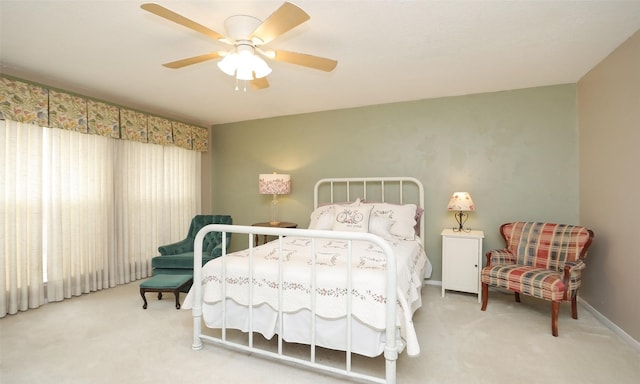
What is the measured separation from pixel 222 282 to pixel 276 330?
500 millimetres

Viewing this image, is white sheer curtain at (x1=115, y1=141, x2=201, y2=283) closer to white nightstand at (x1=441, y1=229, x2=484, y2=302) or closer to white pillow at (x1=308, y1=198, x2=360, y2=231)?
white pillow at (x1=308, y1=198, x2=360, y2=231)

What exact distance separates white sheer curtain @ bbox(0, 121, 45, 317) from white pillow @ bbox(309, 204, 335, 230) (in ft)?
9.06

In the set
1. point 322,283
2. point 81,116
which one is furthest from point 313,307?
point 81,116

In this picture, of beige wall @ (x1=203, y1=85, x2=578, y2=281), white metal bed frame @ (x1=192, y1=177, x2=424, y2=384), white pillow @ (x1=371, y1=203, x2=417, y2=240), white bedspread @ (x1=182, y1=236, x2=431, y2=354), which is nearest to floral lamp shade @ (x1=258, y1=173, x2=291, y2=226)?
beige wall @ (x1=203, y1=85, x2=578, y2=281)

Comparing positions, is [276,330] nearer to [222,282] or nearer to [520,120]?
[222,282]

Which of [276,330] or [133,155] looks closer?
[276,330]

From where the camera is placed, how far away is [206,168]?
5168 millimetres

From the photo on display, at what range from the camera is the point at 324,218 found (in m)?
3.50

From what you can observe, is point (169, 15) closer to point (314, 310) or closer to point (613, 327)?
point (314, 310)

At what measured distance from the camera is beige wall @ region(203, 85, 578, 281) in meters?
3.32

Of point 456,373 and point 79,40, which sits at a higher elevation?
point 79,40

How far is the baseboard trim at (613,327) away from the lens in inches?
88.6

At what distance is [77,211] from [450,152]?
4285 mm

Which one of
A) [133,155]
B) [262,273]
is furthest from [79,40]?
[262,273]
